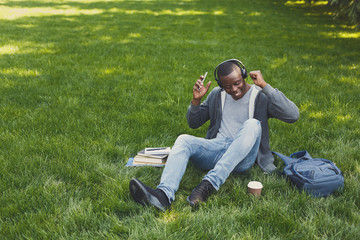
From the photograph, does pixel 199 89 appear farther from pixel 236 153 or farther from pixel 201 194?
pixel 201 194

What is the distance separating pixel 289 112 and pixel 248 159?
63 centimetres

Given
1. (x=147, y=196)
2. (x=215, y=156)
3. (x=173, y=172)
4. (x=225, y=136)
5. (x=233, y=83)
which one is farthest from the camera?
(x=225, y=136)

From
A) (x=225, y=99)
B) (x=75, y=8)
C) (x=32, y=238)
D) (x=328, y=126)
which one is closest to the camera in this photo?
(x=32, y=238)

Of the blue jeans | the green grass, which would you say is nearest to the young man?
the blue jeans

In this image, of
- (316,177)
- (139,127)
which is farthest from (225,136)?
(139,127)

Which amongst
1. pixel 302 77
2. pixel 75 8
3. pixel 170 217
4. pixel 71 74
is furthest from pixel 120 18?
pixel 170 217

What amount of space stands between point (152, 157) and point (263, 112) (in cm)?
132

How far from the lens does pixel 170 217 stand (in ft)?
9.05

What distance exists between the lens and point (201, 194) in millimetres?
2982

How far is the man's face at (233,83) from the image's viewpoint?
3.35 m

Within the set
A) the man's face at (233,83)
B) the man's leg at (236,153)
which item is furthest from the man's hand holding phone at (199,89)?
the man's leg at (236,153)

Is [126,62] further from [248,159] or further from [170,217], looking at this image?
[170,217]

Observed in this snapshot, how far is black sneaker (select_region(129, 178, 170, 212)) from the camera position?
283 centimetres

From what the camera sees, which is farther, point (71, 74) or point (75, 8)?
point (75, 8)
